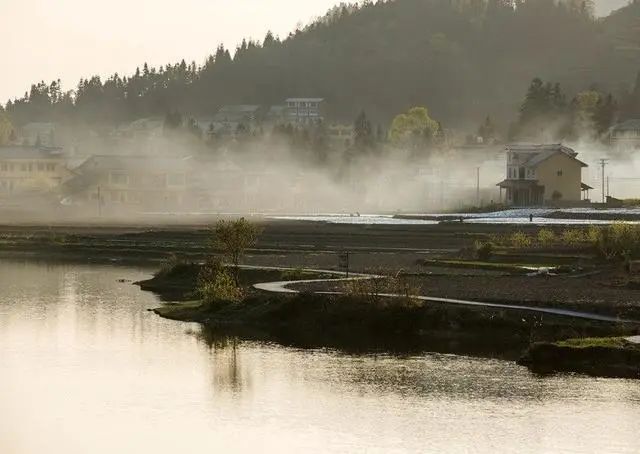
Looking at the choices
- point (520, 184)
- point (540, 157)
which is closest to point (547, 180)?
point (540, 157)

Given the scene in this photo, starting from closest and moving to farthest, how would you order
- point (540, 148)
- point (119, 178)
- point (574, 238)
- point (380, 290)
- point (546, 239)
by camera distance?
point (380, 290), point (574, 238), point (546, 239), point (540, 148), point (119, 178)

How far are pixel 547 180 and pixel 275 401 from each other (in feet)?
365

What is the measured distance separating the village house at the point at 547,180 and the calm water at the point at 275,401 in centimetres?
9766

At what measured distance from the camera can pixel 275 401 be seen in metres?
50.7

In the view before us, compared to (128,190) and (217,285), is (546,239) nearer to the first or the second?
(217,285)

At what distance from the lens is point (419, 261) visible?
90438 millimetres

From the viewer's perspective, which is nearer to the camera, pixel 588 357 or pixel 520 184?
pixel 588 357

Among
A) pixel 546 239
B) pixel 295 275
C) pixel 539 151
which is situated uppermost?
pixel 539 151

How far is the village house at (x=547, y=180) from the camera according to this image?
15862 centimetres

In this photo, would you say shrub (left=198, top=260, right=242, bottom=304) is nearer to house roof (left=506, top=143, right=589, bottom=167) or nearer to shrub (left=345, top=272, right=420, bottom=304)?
shrub (left=345, top=272, right=420, bottom=304)

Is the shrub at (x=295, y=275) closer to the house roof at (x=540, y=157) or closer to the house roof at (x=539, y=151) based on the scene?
the house roof at (x=540, y=157)

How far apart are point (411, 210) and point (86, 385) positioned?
127581mm

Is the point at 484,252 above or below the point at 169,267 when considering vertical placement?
above

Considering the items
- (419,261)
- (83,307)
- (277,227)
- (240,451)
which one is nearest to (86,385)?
(240,451)
